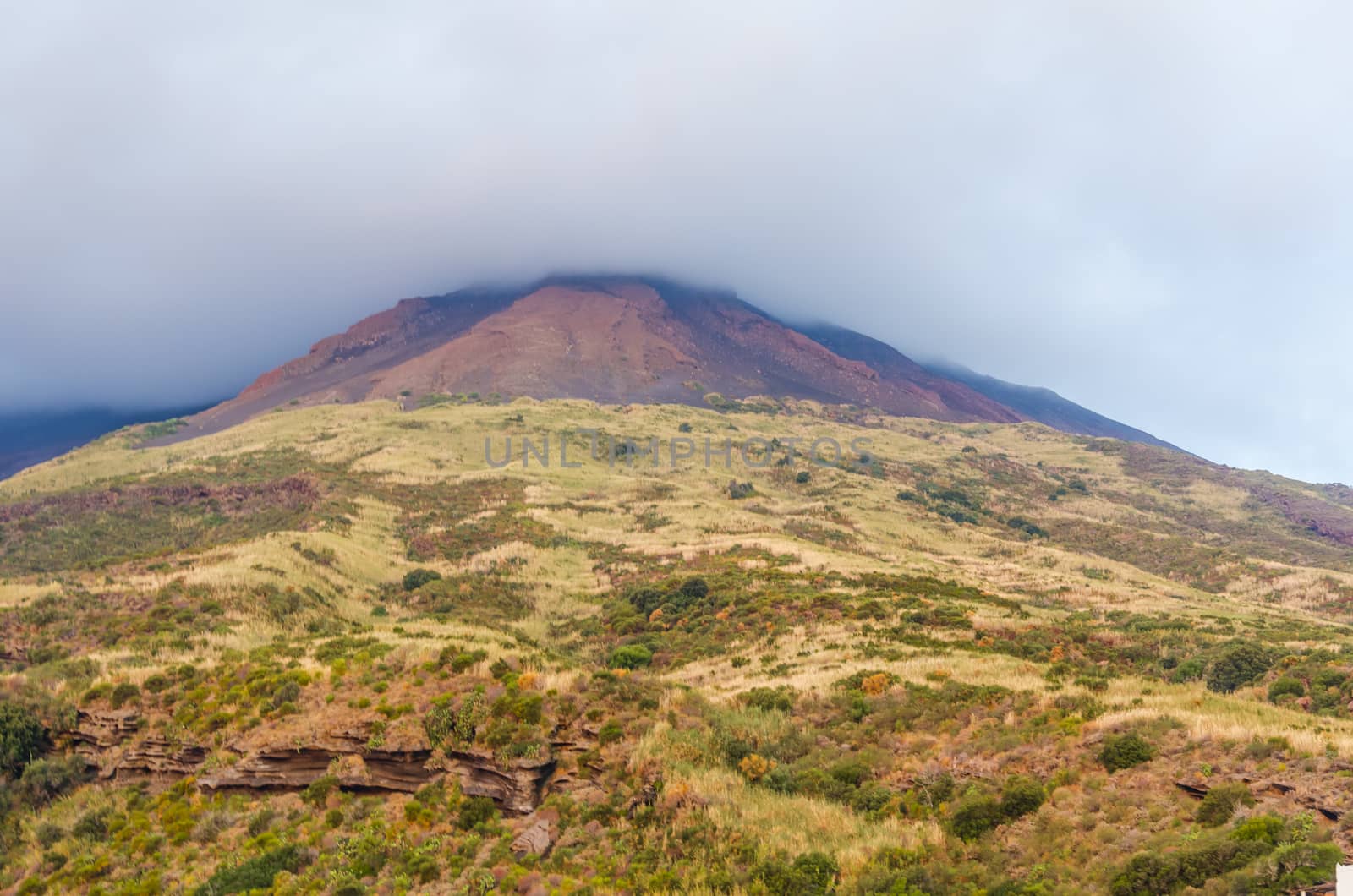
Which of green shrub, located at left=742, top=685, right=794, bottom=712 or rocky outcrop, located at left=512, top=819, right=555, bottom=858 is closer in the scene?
rocky outcrop, located at left=512, top=819, right=555, bottom=858

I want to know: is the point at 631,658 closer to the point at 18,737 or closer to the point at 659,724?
the point at 659,724

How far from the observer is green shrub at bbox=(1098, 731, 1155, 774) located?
12969 mm

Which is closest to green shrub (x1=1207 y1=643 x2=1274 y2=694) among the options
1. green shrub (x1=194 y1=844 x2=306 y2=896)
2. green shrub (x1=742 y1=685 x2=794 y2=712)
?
green shrub (x1=742 y1=685 x2=794 y2=712)

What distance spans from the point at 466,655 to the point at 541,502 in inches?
2002

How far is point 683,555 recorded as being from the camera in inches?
1991

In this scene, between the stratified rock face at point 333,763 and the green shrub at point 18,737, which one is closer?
the stratified rock face at point 333,763

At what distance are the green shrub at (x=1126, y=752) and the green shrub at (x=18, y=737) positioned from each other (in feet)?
86.8

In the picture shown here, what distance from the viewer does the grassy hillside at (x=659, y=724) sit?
11.7 meters

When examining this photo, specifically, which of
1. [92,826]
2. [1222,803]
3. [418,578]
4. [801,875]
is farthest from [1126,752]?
[418,578]

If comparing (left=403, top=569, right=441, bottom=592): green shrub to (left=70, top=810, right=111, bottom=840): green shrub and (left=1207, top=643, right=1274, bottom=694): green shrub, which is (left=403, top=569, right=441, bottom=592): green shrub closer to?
(left=70, top=810, right=111, bottom=840): green shrub

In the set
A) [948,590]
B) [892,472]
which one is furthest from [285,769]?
[892,472]

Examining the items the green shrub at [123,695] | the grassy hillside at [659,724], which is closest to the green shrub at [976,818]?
the grassy hillside at [659,724]

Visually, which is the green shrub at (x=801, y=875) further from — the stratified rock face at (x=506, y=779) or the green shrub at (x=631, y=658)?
the green shrub at (x=631, y=658)

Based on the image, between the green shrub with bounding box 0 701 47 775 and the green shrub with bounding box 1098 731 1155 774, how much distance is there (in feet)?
86.8
